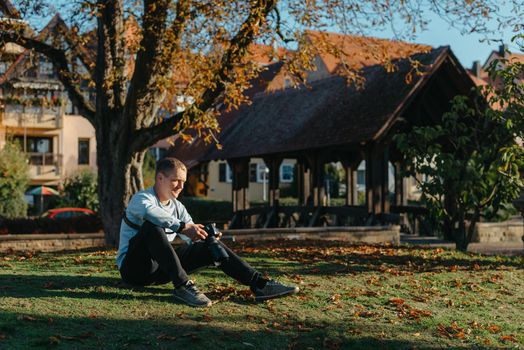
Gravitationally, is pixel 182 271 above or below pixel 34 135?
below

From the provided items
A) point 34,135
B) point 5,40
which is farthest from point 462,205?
point 34,135

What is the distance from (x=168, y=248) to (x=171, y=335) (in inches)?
36.0

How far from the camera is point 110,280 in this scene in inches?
297

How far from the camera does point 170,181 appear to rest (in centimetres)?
647

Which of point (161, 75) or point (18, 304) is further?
point (161, 75)

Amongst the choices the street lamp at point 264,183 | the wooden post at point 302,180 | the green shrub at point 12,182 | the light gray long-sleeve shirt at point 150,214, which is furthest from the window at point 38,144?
the light gray long-sleeve shirt at point 150,214

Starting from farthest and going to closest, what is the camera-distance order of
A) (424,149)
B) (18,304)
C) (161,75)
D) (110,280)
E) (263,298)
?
1. (424,149)
2. (161,75)
3. (110,280)
4. (263,298)
5. (18,304)

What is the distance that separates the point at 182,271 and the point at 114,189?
7661mm

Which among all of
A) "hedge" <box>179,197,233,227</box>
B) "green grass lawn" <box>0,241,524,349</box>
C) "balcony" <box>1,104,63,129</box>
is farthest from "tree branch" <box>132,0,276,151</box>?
"balcony" <box>1,104,63,129</box>

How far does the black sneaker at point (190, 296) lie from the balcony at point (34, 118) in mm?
37994

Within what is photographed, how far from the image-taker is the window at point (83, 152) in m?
46.3

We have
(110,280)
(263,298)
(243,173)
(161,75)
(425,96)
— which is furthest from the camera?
(243,173)

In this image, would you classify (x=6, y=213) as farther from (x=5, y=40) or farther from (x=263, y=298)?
(x=263, y=298)

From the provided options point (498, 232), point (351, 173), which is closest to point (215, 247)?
point (498, 232)
